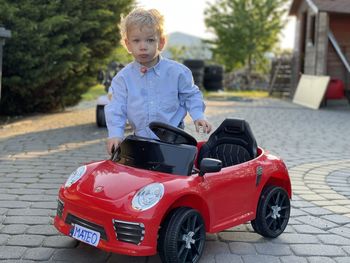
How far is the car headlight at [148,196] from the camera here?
341cm

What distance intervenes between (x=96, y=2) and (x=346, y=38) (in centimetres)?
1119

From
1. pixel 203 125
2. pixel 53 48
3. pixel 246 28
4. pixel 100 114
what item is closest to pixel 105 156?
pixel 100 114

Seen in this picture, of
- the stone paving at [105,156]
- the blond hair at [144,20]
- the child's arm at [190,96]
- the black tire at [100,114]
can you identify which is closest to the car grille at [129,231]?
the stone paving at [105,156]

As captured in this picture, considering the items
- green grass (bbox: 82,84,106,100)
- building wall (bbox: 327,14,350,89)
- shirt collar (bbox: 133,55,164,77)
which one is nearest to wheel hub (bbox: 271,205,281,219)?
shirt collar (bbox: 133,55,164,77)

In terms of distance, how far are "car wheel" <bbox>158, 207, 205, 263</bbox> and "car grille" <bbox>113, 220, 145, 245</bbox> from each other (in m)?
0.19

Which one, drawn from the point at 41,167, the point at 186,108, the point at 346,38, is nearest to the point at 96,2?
the point at 41,167

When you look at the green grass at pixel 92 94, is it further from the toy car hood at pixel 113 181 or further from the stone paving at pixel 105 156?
the toy car hood at pixel 113 181

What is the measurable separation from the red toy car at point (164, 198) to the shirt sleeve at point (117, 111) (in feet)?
0.58

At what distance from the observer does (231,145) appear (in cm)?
455

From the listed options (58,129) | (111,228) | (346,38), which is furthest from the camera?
(346,38)

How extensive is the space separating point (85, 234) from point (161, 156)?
0.75 meters

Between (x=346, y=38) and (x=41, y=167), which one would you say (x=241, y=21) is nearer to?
(x=346, y=38)

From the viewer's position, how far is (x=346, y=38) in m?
19.5

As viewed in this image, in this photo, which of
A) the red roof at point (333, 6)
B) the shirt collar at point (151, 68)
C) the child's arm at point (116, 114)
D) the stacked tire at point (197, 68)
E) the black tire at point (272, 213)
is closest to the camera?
the child's arm at point (116, 114)
